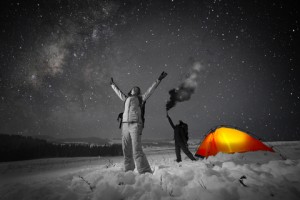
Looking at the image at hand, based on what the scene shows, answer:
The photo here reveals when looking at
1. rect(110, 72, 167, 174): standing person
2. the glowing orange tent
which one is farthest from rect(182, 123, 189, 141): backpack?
rect(110, 72, 167, 174): standing person

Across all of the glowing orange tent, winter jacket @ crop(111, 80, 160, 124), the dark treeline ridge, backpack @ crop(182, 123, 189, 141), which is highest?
winter jacket @ crop(111, 80, 160, 124)

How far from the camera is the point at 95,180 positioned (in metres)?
4.41

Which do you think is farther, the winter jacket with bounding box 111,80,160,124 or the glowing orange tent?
the glowing orange tent

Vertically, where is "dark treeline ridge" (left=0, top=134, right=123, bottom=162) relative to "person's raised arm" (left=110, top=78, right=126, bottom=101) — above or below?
below

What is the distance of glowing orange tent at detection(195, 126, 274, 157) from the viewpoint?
812cm

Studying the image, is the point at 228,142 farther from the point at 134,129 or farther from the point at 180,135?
the point at 134,129

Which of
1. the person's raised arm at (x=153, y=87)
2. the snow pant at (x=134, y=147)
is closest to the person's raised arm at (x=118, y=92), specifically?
the person's raised arm at (x=153, y=87)

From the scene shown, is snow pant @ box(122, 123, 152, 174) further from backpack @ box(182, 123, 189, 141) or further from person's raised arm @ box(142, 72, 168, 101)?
backpack @ box(182, 123, 189, 141)

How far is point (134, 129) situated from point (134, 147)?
1.57ft

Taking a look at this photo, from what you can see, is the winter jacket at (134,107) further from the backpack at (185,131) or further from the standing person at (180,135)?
the backpack at (185,131)

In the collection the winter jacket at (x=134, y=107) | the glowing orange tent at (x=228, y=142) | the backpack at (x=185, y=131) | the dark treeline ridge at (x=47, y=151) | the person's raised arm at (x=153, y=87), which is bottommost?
the dark treeline ridge at (x=47, y=151)

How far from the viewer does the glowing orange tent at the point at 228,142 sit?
320 inches

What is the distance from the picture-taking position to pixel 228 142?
8.38 metres

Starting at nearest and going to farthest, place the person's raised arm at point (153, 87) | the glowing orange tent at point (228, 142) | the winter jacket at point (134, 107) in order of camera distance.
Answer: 1. the winter jacket at point (134, 107)
2. the person's raised arm at point (153, 87)
3. the glowing orange tent at point (228, 142)
